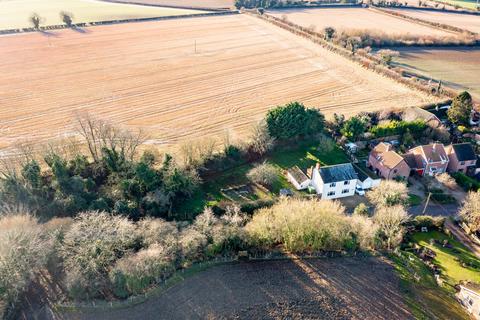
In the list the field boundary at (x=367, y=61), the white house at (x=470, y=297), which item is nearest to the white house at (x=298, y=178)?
the white house at (x=470, y=297)

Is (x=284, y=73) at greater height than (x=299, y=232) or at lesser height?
greater

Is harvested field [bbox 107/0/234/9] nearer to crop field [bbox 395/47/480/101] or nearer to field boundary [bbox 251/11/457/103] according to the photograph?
field boundary [bbox 251/11/457/103]

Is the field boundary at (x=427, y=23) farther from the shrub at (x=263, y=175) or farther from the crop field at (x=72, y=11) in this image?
the shrub at (x=263, y=175)

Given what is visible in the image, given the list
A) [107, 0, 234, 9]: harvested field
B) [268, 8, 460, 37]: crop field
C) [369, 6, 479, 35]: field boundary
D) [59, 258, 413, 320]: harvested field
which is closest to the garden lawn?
[59, 258, 413, 320]: harvested field

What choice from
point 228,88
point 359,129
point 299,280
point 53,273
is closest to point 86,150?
point 53,273

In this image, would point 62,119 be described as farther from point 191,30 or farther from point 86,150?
point 191,30

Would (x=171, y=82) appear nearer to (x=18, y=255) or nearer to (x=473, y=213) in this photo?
(x=18, y=255)

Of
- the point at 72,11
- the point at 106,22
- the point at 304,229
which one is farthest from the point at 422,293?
the point at 72,11
